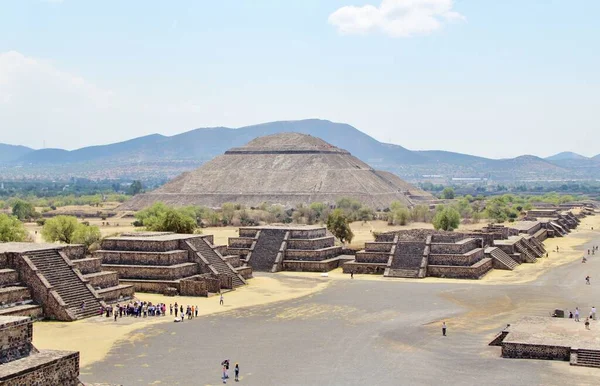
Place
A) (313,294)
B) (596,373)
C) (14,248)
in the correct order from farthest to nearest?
(313,294) → (14,248) → (596,373)

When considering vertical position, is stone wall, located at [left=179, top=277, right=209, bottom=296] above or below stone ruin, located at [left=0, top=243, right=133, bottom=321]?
below

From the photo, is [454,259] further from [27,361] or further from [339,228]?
[27,361]

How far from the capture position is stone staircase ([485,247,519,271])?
64.9m

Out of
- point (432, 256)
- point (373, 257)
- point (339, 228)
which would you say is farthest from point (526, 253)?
point (339, 228)

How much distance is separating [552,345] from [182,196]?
5522 inches

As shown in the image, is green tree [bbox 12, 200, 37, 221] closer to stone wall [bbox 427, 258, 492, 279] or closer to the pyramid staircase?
stone wall [bbox 427, 258, 492, 279]

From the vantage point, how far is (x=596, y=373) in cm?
2995

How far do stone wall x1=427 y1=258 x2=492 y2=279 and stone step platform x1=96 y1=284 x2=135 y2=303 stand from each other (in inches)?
931

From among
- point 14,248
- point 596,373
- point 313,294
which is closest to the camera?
point 596,373

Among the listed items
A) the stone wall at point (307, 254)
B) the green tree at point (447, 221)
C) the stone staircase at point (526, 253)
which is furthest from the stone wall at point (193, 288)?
the green tree at point (447, 221)

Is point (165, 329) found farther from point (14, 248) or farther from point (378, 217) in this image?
point (378, 217)

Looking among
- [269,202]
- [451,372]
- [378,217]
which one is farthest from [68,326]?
[269,202]

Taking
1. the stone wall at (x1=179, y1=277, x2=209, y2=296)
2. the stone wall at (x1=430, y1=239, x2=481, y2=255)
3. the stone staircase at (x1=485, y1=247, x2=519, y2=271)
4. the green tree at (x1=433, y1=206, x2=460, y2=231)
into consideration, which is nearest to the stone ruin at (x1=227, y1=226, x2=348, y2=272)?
the stone wall at (x1=430, y1=239, x2=481, y2=255)

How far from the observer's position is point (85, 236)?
67.2 metres
